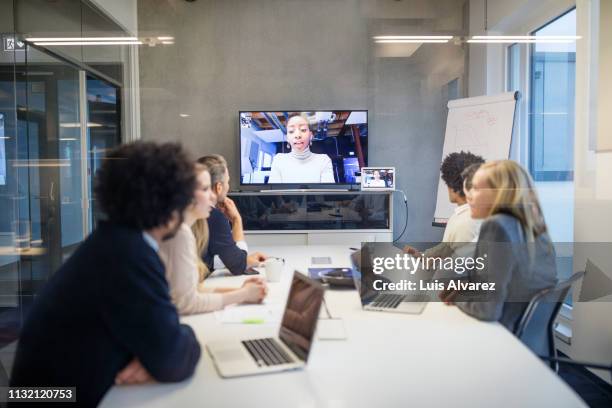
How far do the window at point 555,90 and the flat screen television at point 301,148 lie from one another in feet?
3.15

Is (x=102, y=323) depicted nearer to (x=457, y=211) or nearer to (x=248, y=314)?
(x=248, y=314)

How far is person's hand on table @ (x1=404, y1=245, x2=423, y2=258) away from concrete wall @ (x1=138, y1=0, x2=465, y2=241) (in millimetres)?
146

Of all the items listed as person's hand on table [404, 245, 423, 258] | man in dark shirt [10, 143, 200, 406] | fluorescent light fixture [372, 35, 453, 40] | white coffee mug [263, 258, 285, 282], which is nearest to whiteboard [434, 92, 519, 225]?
Answer: person's hand on table [404, 245, 423, 258]

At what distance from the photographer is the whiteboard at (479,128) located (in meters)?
2.16

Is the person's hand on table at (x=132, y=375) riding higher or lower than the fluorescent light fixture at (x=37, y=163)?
lower

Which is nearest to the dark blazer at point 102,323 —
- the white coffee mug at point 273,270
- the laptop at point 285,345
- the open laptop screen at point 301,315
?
the laptop at point 285,345

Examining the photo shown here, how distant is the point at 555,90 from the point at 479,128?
372 mm

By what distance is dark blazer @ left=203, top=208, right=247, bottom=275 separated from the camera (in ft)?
7.48

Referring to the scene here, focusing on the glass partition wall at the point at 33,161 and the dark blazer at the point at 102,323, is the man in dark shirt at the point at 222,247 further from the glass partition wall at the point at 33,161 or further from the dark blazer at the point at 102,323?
the dark blazer at the point at 102,323

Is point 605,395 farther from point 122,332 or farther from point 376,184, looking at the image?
point 122,332

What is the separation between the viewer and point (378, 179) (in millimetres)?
3049

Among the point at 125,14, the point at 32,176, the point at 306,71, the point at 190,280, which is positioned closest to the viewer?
the point at 190,280

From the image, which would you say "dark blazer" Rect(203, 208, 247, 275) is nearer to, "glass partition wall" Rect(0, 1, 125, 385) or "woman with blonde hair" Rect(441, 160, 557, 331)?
"glass partition wall" Rect(0, 1, 125, 385)

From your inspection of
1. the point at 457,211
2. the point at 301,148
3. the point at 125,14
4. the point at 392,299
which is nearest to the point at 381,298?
the point at 392,299
